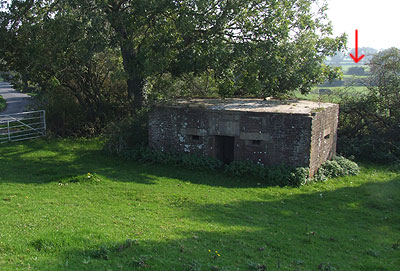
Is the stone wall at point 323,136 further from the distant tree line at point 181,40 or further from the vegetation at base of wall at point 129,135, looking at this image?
the vegetation at base of wall at point 129,135

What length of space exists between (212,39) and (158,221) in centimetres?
928

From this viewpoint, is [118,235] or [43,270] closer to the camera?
[43,270]

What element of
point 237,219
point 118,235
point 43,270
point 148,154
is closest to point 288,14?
point 148,154

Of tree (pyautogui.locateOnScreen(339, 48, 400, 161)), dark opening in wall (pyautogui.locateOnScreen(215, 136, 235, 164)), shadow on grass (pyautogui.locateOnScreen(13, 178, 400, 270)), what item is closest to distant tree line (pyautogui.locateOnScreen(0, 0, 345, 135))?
dark opening in wall (pyautogui.locateOnScreen(215, 136, 235, 164))

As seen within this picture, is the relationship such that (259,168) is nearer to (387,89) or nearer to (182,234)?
(182,234)

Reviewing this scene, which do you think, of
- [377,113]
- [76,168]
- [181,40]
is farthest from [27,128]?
[377,113]

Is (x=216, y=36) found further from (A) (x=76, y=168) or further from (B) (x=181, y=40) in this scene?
(A) (x=76, y=168)

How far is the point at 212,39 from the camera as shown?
16.0 metres

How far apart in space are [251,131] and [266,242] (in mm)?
6206

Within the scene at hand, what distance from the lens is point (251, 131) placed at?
45.2ft

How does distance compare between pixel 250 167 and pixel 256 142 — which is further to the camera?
pixel 256 142

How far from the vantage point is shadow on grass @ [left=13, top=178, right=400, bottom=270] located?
6.66m

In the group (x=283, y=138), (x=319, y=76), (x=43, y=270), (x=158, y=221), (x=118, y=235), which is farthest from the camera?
(x=319, y=76)

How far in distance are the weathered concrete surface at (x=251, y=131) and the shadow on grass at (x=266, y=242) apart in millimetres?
2150
